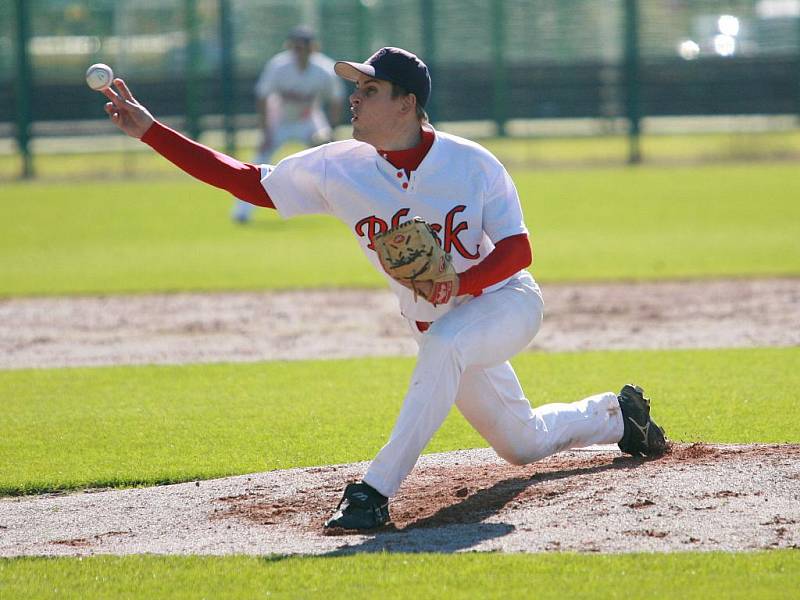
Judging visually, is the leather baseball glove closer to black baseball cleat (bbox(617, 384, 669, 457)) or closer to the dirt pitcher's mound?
the dirt pitcher's mound

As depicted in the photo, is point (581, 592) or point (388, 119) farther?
point (388, 119)

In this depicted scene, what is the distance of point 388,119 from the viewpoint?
15.2 feet

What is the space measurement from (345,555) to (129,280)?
7929 millimetres

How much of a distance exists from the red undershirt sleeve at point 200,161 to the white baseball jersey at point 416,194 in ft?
0.29

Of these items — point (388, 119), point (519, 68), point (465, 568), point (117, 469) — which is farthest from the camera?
point (519, 68)

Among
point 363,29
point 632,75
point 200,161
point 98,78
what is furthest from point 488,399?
point 363,29

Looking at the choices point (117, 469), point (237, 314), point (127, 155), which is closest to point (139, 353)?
point (237, 314)

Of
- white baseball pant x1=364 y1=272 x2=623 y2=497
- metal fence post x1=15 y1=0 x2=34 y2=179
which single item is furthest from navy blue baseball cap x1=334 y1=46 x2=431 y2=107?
→ metal fence post x1=15 y1=0 x2=34 y2=179

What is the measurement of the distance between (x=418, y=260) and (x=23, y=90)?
1932 centimetres

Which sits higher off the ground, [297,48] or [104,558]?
[297,48]

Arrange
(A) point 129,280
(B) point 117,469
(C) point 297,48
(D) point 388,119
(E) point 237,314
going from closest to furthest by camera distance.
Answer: (D) point 388,119 < (B) point 117,469 < (E) point 237,314 < (A) point 129,280 < (C) point 297,48

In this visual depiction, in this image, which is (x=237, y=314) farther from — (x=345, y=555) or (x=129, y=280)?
(x=345, y=555)

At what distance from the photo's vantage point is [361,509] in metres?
4.24

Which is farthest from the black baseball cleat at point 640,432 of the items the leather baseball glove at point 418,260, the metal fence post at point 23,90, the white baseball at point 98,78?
the metal fence post at point 23,90
